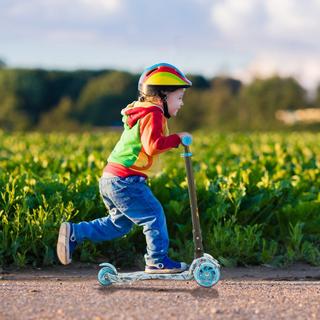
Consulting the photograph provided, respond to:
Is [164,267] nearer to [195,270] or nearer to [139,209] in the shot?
[195,270]

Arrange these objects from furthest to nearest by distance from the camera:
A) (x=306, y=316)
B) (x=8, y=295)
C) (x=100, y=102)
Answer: (x=100, y=102) < (x=8, y=295) < (x=306, y=316)

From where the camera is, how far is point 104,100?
2992 inches

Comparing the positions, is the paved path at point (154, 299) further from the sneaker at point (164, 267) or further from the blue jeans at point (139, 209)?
the blue jeans at point (139, 209)

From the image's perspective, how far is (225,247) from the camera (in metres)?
7.73

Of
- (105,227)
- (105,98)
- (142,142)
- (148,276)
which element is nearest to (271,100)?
(105,98)

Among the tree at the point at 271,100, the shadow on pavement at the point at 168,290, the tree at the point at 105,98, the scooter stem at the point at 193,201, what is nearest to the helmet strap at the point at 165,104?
the scooter stem at the point at 193,201

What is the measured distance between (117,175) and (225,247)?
81.2 inches

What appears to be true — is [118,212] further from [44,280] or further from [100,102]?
[100,102]

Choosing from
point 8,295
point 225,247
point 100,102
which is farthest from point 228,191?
point 100,102

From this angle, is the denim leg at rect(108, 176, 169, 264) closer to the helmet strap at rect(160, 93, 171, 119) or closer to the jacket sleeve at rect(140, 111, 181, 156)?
the jacket sleeve at rect(140, 111, 181, 156)

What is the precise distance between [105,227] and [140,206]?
357mm

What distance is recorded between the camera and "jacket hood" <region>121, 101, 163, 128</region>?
583 centimetres

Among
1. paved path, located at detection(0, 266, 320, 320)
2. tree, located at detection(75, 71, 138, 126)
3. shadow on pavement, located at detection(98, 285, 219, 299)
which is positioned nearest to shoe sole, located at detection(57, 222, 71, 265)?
paved path, located at detection(0, 266, 320, 320)

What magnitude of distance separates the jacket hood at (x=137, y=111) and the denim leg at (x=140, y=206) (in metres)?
0.39
